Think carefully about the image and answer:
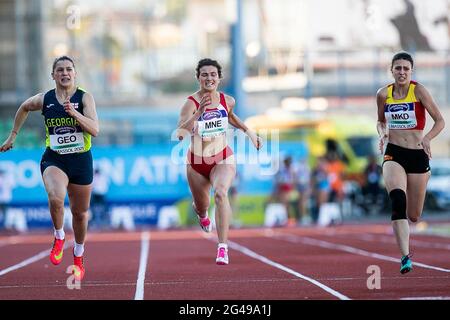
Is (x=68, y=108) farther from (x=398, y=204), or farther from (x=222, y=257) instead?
(x=398, y=204)

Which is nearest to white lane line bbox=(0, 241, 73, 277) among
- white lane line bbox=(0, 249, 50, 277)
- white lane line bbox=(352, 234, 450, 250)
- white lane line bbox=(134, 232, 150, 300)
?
white lane line bbox=(0, 249, 50, 277)

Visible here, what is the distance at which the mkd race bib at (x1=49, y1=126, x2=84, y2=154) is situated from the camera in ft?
39.5

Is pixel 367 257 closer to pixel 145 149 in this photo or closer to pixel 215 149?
pixel 215 149

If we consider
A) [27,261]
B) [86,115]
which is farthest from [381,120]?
[27,261]

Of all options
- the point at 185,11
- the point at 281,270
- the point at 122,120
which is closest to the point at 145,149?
the point at 122,120

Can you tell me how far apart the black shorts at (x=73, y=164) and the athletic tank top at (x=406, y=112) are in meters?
3.24

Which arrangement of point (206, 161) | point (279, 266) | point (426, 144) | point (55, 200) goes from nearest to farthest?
point (55, 200) < point (426, 144) < point (206, 161) < point (279, 266)

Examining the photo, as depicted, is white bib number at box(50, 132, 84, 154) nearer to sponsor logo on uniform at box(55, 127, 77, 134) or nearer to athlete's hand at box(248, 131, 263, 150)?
sponsor logo on uniform at box(55, 127, 77, 134)

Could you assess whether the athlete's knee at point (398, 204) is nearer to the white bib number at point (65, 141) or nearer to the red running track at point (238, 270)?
the red running track at point (238, 270)

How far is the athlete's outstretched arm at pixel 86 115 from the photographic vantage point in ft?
38.4

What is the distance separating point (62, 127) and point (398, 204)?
355 centimetres

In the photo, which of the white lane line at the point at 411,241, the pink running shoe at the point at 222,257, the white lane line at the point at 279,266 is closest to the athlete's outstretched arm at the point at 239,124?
the pink running shoe at the point at 222,257

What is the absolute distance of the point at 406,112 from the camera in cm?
1223
